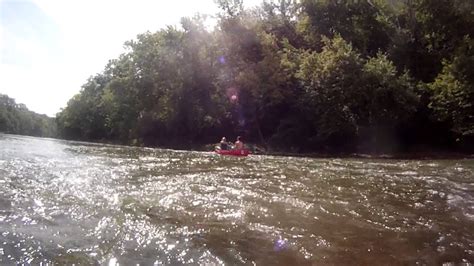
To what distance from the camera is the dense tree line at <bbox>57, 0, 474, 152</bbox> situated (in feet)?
90.3

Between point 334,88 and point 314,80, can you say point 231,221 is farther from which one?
Result: point 314,80

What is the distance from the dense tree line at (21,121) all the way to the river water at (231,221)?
→ 3924 inches

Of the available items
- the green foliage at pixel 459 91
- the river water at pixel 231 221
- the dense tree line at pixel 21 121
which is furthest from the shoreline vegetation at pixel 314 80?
the dense tree line at pixel 21 121

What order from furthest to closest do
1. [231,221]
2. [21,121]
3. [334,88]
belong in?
[21,121]
[334,88]
[231,221]

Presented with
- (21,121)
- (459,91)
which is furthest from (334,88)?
(21,121)

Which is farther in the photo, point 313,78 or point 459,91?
point 313,78

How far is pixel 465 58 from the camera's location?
79.6 feet

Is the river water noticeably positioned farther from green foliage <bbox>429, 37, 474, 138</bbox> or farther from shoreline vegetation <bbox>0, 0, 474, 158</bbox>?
shoreline vegetation <bbox>0, 0, 474, 158</bbox>

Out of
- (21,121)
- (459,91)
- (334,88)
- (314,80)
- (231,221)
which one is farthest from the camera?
(21,121)

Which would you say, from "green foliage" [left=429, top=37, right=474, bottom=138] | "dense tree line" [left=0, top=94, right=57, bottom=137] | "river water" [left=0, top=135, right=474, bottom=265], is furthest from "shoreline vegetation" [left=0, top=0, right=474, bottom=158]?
"dense tree line" [left=0, top=94, right=57, bottom=137]

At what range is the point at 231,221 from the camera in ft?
21.0

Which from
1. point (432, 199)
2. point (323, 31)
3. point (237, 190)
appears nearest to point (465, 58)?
point (323, 31)

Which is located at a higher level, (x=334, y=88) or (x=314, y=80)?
(x=314, y=80)

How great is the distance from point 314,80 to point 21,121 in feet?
333
